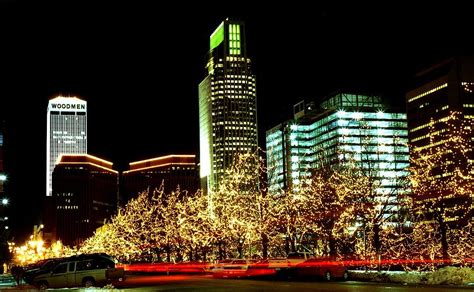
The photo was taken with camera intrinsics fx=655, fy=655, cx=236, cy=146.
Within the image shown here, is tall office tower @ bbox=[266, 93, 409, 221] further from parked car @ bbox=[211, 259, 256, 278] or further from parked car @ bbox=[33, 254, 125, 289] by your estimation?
parked car @ bbox=[33, 254, 125, 289]

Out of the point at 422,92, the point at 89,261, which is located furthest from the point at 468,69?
the point at 89,261

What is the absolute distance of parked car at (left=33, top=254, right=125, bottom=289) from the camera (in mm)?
32750

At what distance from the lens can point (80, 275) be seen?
3284 cm

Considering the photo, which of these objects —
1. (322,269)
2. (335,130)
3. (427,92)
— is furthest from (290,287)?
(335,130)

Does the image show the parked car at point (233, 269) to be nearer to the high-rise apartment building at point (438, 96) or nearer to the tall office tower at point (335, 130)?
the high-rise apartment building at point (438, 96)

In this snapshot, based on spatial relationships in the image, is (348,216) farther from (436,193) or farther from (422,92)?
(422,92)

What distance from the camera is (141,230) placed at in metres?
75.9

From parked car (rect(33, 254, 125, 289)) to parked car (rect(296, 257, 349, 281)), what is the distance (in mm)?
10057

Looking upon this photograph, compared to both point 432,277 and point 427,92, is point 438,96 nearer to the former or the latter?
point 427,92

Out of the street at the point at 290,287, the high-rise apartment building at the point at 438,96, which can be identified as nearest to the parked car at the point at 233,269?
the street at the point at 290,287

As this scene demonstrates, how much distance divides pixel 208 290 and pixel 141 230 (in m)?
50.8

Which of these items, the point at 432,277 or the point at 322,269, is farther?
the point at 322,269

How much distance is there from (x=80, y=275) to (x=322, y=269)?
42.3 feet

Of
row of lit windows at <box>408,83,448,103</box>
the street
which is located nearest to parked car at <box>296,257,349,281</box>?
the street
